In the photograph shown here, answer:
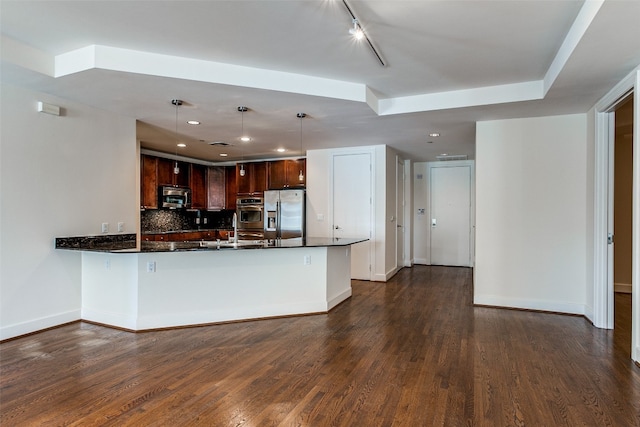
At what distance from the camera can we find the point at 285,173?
24.6ft

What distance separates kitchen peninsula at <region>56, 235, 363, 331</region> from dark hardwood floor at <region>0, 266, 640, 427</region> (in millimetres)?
193

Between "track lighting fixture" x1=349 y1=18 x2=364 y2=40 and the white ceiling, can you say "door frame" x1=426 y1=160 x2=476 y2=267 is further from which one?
"track lighting fixture" x1=349 y1=18 x2=364 y2=40

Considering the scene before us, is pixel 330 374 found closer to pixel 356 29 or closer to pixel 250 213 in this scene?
pixel 356 29

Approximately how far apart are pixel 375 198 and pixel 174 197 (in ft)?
12.8

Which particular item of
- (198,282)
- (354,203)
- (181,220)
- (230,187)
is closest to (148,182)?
(181,220)

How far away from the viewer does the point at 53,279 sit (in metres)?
3.89

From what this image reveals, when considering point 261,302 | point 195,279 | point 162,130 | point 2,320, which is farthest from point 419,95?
point 2,320

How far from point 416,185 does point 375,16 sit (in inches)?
246

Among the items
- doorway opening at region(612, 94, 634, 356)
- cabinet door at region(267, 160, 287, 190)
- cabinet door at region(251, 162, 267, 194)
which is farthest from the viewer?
cabinet door at region(251, 162, 267, 194)

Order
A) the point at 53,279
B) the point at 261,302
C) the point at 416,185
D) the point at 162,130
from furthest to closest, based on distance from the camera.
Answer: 1. the point at 416,185
2. the point at 162,130
3. the point at 261,302
4. the point at 53,279

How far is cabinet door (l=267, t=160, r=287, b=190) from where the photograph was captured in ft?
24.6

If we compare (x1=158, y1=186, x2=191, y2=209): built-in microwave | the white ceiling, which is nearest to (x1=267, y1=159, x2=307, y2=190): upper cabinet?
(x1=158, y1=186, x2=191, y2=209): built-in microwave

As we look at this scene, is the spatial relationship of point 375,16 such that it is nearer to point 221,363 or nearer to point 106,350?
point 221,363

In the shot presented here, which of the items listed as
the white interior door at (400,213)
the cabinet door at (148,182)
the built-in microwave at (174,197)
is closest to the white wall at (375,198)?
the white interior door at (400,213)
